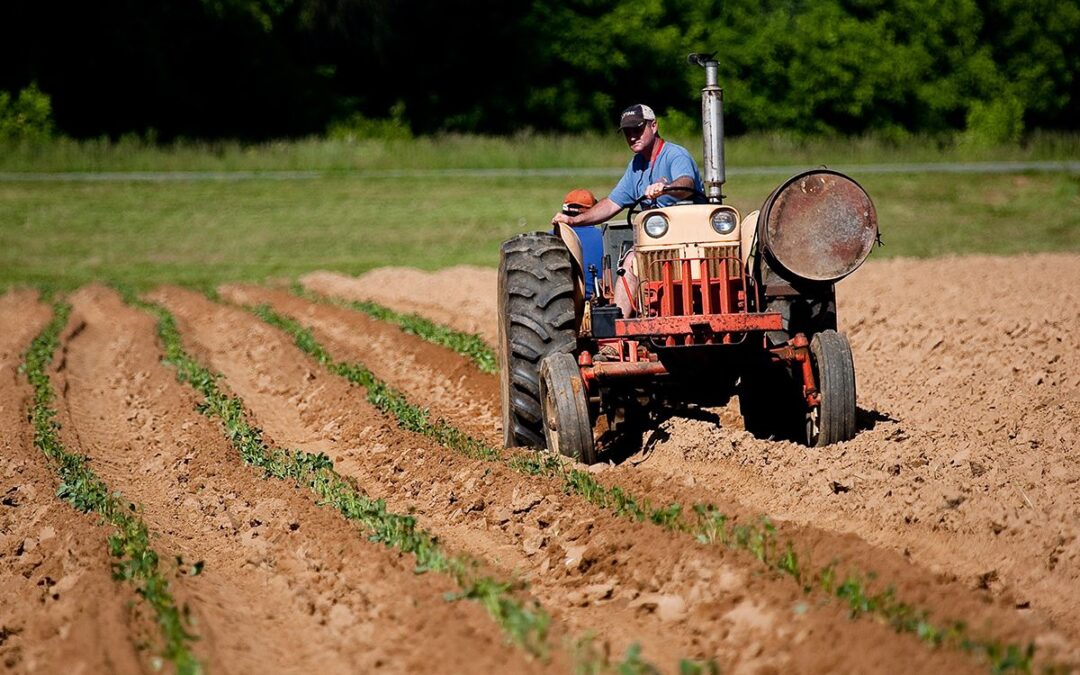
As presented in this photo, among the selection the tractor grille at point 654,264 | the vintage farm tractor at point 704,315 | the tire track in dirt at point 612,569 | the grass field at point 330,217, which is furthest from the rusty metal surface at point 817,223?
the grass field at point 330,217

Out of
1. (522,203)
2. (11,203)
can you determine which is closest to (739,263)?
(522,203)

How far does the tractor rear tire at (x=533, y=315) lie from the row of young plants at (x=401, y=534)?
1095 mm

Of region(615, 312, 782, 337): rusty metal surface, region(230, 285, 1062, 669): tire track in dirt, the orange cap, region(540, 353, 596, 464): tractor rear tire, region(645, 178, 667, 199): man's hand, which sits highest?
region(645, 178, 667, 199): man's hand

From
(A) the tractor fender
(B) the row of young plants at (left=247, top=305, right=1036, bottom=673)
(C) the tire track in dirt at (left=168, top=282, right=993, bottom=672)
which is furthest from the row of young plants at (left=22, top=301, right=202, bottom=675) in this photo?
(A) the tractor fender

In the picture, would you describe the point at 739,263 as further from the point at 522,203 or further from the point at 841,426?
the point at 522,203

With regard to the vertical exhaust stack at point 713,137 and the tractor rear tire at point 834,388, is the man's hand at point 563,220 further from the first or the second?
the tractor rear tire at point 834,388

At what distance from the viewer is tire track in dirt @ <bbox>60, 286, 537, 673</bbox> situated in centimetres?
509

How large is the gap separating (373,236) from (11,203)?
7.72 meters

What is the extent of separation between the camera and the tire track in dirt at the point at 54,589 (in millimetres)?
5086

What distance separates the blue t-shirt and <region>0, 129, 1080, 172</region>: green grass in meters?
24.2

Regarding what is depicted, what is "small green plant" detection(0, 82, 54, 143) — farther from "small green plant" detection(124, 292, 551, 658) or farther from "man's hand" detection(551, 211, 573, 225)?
"man's hand" detection(551, 211, 573, 225)

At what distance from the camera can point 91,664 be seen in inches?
192

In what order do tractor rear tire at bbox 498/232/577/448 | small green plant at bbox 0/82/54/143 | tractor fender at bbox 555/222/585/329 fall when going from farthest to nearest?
small green plant at bbox 0/82/54/143
tractor fender at bbox 555/222/585/329
tractor rear tire at bbox 498/232/577/448

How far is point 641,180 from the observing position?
831cm
